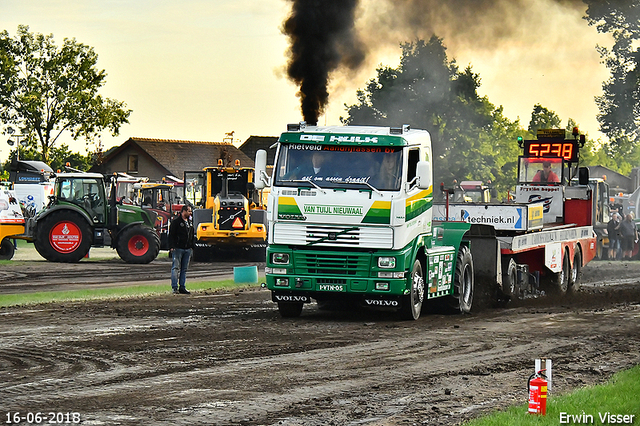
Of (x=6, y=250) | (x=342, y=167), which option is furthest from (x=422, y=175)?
(x=6, y=250)

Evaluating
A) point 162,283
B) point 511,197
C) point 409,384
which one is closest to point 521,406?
point 409,384

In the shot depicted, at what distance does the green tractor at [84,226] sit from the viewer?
31.7 metres

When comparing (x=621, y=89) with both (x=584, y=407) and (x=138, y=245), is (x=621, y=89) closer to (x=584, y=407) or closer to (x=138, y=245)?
(x=138, y=245)

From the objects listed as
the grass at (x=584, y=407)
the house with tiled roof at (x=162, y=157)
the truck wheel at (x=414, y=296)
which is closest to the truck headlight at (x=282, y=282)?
the truck wheel at (x=414, y=296)

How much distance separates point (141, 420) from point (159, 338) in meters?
5.63

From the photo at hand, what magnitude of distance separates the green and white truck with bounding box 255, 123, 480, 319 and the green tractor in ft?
53.7

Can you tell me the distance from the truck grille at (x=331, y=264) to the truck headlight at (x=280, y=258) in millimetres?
146

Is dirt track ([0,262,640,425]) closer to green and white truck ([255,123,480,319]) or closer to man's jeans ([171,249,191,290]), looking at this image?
green and white truck ([255,123,480,319])

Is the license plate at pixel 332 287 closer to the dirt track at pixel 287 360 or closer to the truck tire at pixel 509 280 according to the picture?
the dirt track at pixel 287 360

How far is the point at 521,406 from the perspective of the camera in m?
9.34

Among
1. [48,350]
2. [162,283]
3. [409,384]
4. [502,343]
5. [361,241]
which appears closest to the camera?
[409,384]

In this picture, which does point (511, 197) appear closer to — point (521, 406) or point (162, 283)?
point (162, 283)

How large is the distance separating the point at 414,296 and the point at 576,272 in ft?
30.0

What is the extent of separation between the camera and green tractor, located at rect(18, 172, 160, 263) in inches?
1247
